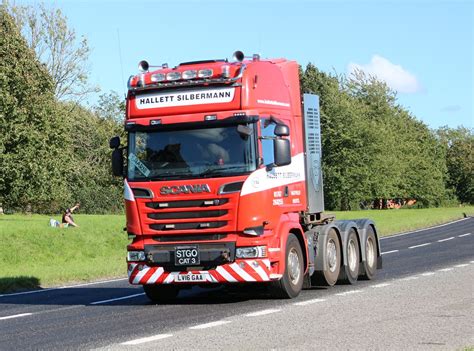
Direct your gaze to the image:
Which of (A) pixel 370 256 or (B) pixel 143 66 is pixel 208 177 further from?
(A) pixel 370 256

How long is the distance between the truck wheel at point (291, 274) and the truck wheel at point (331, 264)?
133cm

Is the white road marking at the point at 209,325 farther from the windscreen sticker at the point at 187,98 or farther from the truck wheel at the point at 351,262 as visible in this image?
the truck wheel at the point at 351,262

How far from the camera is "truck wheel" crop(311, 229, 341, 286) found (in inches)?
701

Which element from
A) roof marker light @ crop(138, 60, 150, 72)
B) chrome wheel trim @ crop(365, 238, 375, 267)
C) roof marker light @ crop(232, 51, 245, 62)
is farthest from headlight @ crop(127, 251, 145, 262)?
chrome wheel trim @ crop(365, 238, 375, 267)

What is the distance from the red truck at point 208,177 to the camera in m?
15.1

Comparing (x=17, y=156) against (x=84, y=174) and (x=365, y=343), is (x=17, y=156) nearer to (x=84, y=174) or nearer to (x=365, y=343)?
(x=84, y=174)

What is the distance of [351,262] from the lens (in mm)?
19125

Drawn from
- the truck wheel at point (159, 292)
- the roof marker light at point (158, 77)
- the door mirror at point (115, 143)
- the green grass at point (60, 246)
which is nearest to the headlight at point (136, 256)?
the truck wheel at point (159, 292)

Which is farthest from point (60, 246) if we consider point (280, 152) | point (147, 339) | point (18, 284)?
point (147, 339)

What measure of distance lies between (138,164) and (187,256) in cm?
163

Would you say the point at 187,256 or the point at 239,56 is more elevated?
the point at 239,56

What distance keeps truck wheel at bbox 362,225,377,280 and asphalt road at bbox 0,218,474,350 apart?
30 cm

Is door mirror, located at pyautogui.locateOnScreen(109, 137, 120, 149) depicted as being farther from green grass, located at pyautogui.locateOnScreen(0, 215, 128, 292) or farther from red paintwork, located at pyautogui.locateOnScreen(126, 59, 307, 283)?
green grass, located at pyautogui.locateOnScreen(0, 215, 128, 292)

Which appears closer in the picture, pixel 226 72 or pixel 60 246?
pixel 226 72
